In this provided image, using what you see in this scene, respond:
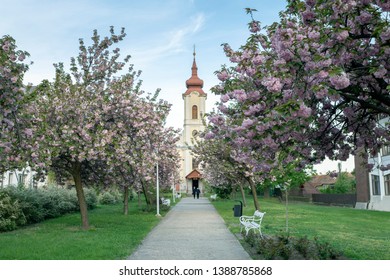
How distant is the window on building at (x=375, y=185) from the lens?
33.2 m

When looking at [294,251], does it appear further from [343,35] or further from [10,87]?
[10,87]

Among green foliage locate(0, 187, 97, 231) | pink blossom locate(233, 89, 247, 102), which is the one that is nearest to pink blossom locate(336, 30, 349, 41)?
pink blossom locate(233, 89, 247, 102)

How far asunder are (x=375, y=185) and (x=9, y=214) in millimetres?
27238

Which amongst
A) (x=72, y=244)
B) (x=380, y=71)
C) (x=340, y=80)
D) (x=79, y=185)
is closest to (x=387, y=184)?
(x=79, y=185)

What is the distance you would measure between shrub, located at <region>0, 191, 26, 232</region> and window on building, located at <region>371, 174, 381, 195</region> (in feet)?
84.9

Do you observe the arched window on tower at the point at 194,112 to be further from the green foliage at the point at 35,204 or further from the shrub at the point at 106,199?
the green foliage at the point at 35,204

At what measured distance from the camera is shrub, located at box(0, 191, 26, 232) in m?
16.3

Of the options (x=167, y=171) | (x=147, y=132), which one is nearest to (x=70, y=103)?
(x=147, y=132)

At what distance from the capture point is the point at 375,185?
34.0m

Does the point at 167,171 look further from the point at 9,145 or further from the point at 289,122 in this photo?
the point at 289,122

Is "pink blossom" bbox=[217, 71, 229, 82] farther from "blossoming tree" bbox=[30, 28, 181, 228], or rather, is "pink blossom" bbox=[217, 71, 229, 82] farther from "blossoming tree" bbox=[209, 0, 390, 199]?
Answer: "blossoming tree" bbox=[30, 28, 181, 228]

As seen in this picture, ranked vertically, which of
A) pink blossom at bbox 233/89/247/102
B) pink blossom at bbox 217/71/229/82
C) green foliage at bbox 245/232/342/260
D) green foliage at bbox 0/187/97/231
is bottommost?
green foliage at bbox 245/232/342/260

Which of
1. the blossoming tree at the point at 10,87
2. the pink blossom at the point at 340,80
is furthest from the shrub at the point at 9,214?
the pink blossom at the point at 340,80

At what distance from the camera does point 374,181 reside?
3397cm
